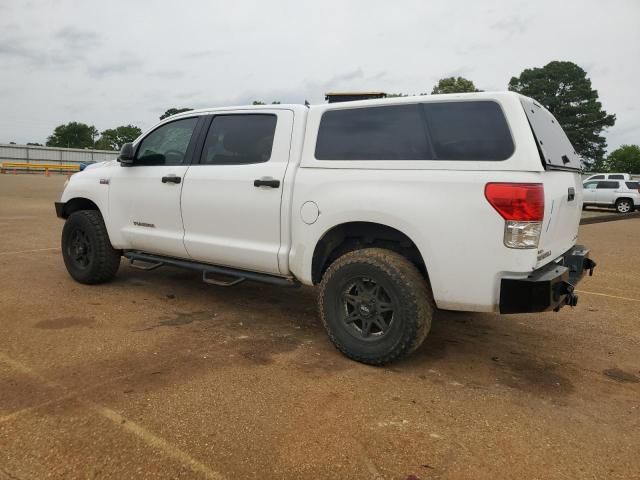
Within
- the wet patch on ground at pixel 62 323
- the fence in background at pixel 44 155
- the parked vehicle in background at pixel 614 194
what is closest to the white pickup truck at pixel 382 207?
the wet patch on ground at pixel 62 323

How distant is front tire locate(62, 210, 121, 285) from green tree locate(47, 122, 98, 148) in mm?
110722

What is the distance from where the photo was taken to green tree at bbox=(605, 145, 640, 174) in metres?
81.0

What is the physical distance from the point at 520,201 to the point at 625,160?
321 ft

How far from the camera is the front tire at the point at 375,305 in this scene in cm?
332

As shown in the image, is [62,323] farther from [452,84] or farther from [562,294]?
[452,84]

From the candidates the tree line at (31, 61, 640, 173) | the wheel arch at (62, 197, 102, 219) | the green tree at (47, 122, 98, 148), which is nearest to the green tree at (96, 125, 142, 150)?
the green tree at (47, 122, 98, 148)

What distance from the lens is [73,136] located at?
105438 millimetres

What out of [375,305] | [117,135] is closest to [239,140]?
[375,305]

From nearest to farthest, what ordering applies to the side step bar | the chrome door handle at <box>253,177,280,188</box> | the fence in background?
the chrome door handle at <box>253,177,280,188</box> < the side step bar < the fence in background

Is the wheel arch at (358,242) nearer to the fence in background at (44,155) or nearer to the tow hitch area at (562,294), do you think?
the tow hitch area at (562,294)

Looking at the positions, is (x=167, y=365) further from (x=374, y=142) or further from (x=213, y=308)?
(x=374, y=142)

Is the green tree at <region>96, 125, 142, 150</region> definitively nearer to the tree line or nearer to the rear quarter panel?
the tree line

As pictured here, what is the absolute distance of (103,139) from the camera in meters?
107

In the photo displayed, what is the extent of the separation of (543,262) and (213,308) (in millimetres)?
2944
